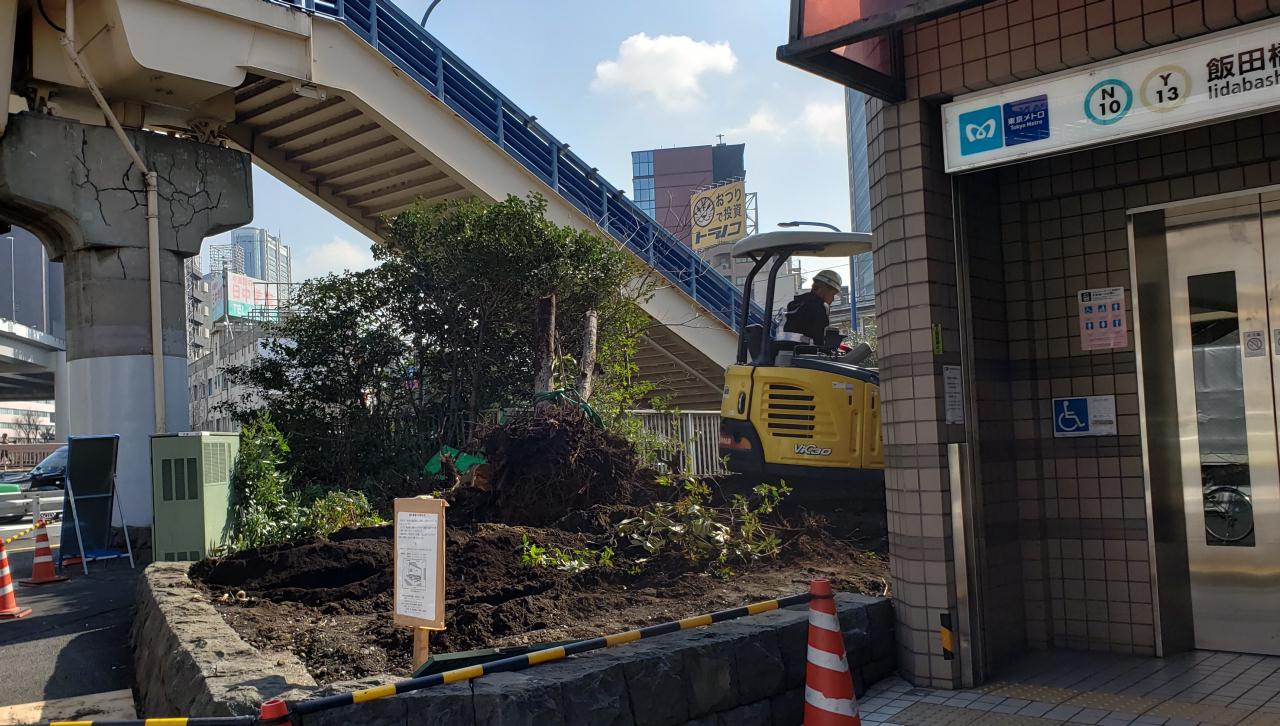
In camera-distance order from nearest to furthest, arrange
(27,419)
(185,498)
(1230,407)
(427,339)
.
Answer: (1230,407)
(185,498)
(427,339)
(27,419)

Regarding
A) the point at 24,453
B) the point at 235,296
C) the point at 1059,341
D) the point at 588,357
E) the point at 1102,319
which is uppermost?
the point at 235,296

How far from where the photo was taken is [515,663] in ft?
14.4

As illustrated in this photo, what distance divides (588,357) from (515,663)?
936 cm

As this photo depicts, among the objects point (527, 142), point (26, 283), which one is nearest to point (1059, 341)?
point (527, 142)

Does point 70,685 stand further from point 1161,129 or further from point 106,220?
point 106,220

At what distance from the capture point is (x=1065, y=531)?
6145mm

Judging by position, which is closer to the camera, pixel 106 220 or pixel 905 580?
pixel 905 580

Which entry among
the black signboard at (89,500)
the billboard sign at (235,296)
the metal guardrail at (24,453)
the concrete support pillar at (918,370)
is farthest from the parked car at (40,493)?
→ the billboard sign at (235,296)

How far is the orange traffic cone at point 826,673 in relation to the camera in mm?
4566

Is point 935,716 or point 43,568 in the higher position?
point 43,568

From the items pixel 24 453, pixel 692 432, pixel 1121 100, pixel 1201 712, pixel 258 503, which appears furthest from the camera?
pixel 24 453

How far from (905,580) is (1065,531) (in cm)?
123

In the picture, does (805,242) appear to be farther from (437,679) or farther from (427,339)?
(427,339)

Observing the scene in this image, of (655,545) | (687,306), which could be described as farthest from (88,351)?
(687,306)
